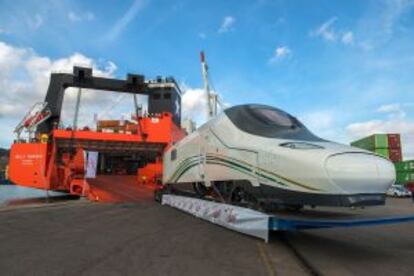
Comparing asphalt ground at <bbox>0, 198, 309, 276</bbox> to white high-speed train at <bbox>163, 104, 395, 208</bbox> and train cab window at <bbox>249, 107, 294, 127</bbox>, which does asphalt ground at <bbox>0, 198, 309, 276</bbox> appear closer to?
white high-speed train at <bbox>163, 104, 395, 208</bbox>

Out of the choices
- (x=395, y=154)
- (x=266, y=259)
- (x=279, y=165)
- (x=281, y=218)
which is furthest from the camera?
(x=395, y=154)

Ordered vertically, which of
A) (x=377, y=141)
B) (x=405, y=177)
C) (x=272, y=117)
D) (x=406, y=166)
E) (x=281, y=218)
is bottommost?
(x=281, y=218)

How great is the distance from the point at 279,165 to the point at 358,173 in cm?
144

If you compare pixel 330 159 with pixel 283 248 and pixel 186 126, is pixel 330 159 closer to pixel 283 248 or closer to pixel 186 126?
pixel 283 248

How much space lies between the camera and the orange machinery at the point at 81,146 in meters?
24.9

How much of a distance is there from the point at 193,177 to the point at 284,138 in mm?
5179

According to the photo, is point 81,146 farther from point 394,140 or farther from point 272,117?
point 394,140

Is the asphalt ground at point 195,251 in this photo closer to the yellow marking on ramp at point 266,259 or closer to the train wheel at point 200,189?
the yellow marking on ramp at point 266,259

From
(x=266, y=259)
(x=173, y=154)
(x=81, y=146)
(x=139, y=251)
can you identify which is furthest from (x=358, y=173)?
(x=81, y=146)

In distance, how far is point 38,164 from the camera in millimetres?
24922

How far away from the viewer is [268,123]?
8.91 meters

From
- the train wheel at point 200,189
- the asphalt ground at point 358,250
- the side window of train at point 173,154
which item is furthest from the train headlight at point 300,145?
the side window of train at point 173,154

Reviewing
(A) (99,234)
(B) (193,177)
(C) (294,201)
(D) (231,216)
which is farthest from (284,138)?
(B) (193,177)

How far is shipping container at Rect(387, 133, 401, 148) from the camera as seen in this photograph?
39.4 metres
